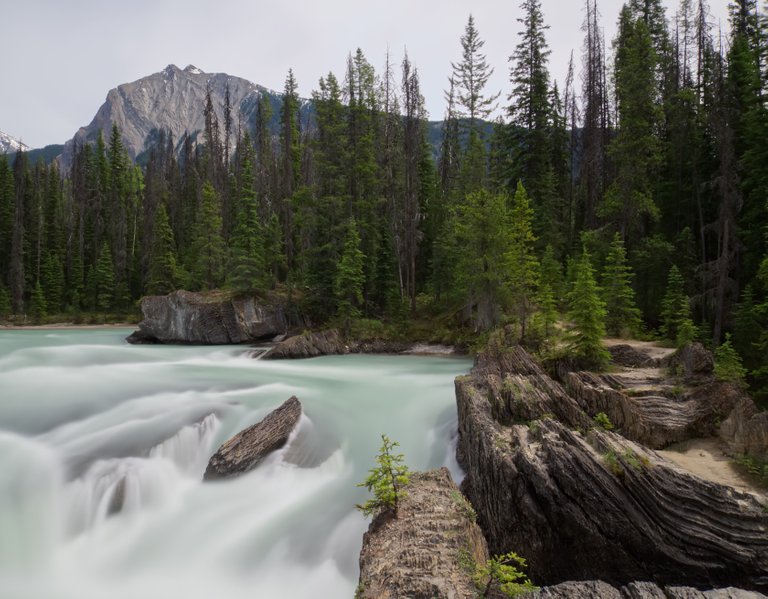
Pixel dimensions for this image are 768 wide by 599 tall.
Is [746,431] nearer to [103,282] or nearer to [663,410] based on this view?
[663,410]

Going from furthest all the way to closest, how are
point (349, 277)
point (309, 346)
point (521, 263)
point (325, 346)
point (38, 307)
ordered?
point (38, 307)
point (349, 277)
point (325, 346)
point (309, 346)
point (521, 263)

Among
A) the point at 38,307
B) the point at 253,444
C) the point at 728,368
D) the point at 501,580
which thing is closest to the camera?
the point at 501,580

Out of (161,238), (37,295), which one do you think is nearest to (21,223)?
(37,295)

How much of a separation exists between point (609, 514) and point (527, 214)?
1690 cm

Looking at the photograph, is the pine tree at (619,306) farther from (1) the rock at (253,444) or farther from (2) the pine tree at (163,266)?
(2) the pine tree at (163,266)

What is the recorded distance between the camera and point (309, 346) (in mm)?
22438

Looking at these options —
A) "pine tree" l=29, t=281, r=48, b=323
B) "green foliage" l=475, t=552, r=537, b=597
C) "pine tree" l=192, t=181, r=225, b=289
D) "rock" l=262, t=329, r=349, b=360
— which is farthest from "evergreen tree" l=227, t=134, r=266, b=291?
"pine tree" l=29, t=281, r=48, b=323

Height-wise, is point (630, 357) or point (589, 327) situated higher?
point (589, 327)

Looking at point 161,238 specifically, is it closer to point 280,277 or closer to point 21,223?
point 280,277

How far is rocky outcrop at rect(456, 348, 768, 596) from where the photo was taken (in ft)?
17.8

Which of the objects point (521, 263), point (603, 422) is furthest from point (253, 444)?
point (521, 263)

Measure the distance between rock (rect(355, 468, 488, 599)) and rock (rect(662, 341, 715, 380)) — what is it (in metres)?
7.70

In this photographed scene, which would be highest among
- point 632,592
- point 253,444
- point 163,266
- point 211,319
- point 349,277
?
point 163,266

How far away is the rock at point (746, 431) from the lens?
23.4 feet
